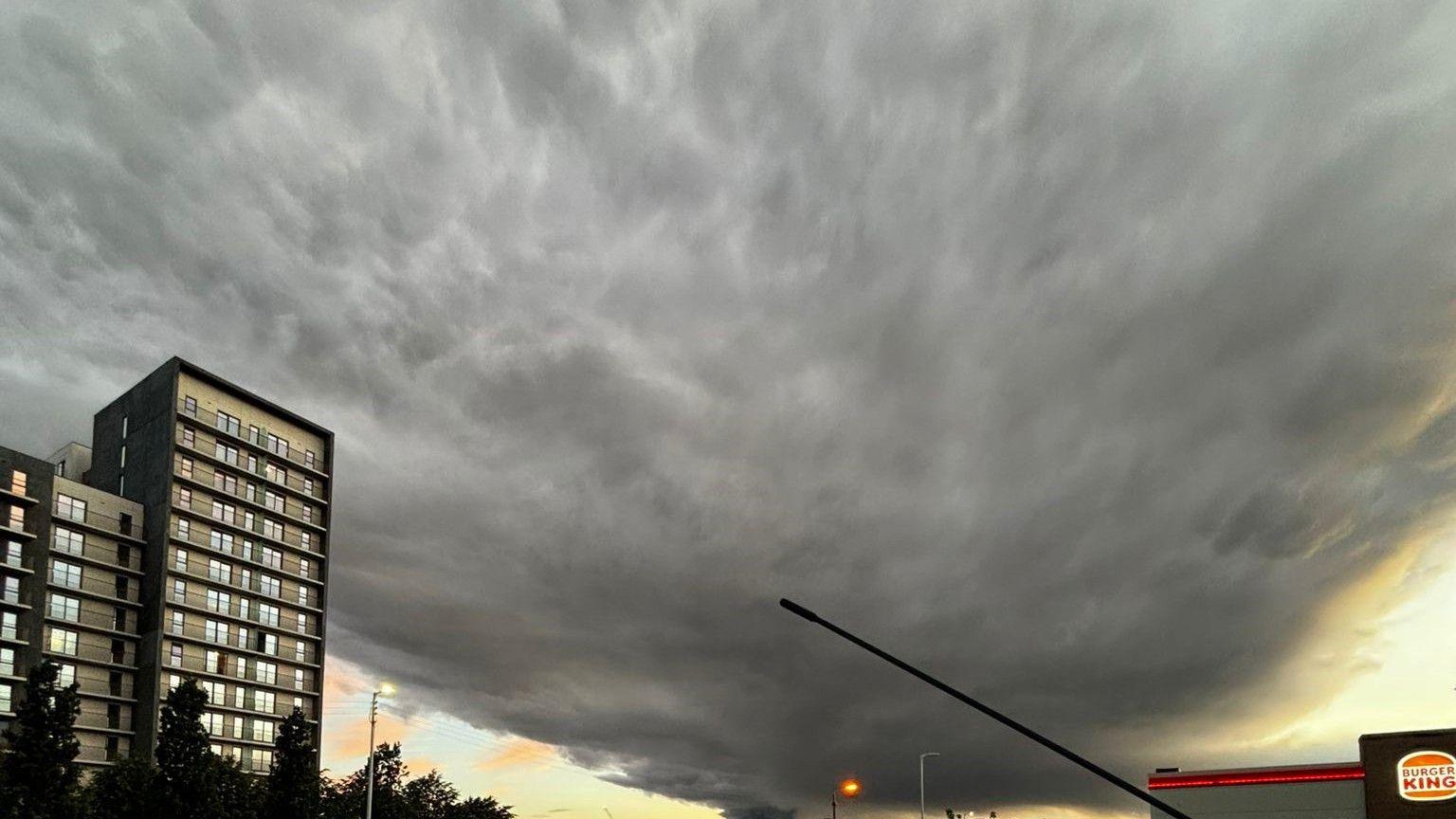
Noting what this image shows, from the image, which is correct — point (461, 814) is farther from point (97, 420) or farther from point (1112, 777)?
point (1112, 777)

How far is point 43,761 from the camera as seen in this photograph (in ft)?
226

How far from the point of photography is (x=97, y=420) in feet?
454

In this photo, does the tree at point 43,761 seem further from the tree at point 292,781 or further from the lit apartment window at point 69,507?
the lit apartment window at point 69,507

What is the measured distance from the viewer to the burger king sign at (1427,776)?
177 feet

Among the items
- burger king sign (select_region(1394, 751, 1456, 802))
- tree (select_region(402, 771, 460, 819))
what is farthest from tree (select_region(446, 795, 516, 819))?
burger king sign (select_region(1394, 751, 1456, 802))

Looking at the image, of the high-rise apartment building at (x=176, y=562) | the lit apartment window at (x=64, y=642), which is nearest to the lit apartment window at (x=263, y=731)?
the high-rise apartment building at (x=176, y=562)

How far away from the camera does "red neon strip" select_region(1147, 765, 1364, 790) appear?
57.0m

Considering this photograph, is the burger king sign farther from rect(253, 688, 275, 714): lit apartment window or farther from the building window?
the building window

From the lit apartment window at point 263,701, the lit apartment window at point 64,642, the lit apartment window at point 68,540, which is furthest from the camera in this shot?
the lit apartment window at point 263,701

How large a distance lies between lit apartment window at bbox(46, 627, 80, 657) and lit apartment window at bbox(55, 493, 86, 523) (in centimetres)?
1207

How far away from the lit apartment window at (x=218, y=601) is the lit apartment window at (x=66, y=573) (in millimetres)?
15362

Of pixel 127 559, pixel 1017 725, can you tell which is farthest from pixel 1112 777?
pixel 127 559

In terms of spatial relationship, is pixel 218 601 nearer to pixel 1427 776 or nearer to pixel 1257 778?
pixel 1257 778

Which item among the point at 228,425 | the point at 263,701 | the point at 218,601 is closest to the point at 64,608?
the point at 218,601
